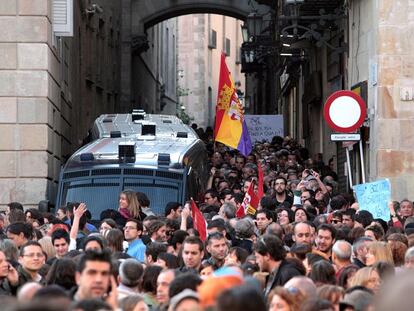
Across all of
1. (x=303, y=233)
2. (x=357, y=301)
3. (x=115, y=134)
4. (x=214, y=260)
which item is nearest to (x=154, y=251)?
(x=214, y=260)

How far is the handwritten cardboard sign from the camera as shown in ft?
136

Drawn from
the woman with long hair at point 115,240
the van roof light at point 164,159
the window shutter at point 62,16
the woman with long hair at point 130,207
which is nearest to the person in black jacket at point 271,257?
the woman with long hair at point 115,240

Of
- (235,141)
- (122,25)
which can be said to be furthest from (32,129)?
(122,25)

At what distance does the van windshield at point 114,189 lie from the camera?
70.1 feet

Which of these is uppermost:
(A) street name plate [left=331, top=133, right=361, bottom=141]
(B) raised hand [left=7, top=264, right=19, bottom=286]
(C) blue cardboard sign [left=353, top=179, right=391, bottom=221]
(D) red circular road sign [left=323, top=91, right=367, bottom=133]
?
(D) red circular road sign [left=323, top=91, right=367, bottom=133]

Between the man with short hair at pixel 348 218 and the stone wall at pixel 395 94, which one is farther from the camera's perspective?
the stone wall at pixel 395 94

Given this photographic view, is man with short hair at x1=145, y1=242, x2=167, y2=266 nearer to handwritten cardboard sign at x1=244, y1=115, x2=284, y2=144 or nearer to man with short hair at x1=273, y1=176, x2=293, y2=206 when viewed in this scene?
man with short hair at x1=273, y1=176, x2=293, y2=206

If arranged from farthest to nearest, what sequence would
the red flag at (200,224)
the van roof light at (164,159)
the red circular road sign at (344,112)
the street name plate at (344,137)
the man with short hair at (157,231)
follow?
the van roof light at (164,159) < the red circular road sign at (344,112) < the street name plate at (344,137) < the red flag at (200,224) < the man with short hair at (157,231)

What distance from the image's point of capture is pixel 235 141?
26500mm

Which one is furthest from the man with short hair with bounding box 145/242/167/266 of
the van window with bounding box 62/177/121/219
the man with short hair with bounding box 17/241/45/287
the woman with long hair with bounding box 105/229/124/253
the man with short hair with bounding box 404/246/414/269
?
the van window with bounding box 62/177/121/219

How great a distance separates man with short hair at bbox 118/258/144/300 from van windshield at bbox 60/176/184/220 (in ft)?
34.6

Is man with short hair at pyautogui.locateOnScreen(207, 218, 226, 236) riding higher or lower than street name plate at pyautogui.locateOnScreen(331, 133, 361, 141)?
lower

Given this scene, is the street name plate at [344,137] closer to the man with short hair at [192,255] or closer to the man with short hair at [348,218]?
the man with short hair at [348,218]

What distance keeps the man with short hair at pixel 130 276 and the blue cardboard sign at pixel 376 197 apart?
7.68 metres
